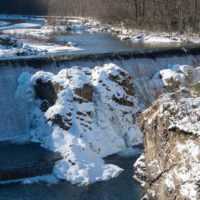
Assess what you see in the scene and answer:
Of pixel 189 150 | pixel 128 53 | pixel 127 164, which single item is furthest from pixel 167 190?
pixel 128 53

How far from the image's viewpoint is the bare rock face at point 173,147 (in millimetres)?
8148

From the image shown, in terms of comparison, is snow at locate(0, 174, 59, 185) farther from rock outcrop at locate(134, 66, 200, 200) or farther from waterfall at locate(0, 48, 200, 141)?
waterfall at locate(0, 48, 200, 141)

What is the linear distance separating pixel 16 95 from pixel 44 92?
140cm

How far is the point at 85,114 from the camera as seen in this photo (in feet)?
52.9

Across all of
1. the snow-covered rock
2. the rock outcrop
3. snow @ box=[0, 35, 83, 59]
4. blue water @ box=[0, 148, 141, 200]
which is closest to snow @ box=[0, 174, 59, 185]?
blue water @ box=[0, 148, 141, 200]

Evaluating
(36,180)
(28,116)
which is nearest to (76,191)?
(36,180)

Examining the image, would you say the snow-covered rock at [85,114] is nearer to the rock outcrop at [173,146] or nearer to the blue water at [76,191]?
the blue water at [76,191]

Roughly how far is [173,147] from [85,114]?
283 inches

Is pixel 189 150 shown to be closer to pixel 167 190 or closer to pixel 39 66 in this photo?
pixel 167 190

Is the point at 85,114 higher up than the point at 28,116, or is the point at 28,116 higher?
the point at 85,114

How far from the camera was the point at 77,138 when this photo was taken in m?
15.4

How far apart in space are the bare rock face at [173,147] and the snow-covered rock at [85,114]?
3.52 meters

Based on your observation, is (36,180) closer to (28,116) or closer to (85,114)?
(85,114)

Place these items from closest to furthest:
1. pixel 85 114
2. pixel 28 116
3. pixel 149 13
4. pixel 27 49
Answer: pixel 85 114
pixel 28 116
pixel 27 49
pixel 149 13
